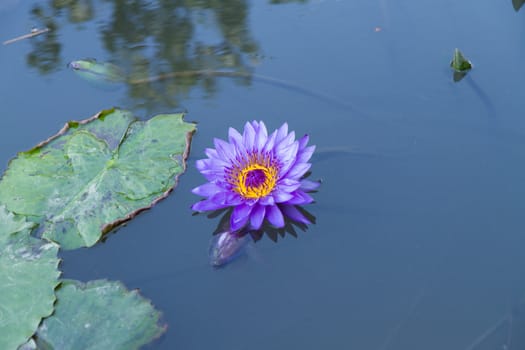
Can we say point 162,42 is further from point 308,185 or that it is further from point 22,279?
point 22,279

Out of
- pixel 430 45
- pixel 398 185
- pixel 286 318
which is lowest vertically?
pixel 286 318

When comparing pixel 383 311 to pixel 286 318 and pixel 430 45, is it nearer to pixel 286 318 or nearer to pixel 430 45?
pixel 286 318

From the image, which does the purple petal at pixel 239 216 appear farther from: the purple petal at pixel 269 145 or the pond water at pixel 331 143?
the purple petal at pixel 269 145

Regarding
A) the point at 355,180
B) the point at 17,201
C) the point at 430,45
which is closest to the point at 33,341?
the point at 17,201

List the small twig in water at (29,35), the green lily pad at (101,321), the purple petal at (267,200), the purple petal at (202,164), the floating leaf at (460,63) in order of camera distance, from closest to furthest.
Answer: the green lily pad at (101,321)
the purple petal at (267,200)
the purple petal at (202,164)
the floating leaf at (460,63)
the small twig in water at (29,35)

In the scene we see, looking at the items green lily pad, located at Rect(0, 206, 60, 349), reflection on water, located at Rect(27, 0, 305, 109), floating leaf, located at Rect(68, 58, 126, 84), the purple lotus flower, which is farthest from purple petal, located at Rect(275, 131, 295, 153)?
floating leaf, located at Rect(68, 58, 126, 84)

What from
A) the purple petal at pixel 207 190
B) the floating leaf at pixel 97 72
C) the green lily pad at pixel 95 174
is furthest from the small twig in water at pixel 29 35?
the purple petal at pixel 207 190
